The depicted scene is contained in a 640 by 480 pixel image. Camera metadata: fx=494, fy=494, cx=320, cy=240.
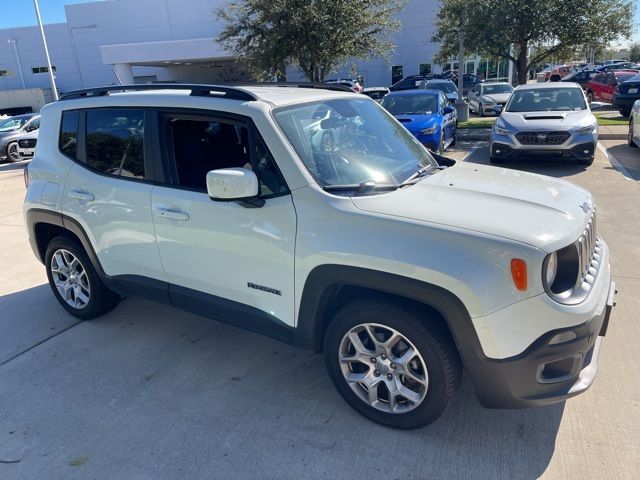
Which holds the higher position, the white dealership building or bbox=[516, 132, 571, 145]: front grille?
the white dealership building

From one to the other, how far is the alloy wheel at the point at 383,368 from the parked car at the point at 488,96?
60.9 ft

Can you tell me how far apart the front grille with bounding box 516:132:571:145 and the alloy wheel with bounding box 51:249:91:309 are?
7965 millimetres

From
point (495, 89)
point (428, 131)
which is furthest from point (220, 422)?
point (495, 89)

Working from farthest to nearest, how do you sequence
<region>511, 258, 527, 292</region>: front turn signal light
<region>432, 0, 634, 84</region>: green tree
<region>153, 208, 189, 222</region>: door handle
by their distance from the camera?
1. <region>432, 0, 634, 84</region>: green tree
2. <region>153, 208, 189, 222</region>: door handle
3. <region>511, 258, 527, 292</region>: front turn signal light

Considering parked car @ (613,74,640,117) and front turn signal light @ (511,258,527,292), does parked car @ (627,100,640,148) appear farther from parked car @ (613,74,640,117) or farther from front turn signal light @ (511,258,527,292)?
front turn signal light @ (511,258,527,292)

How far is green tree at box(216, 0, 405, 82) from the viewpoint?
1470 cm

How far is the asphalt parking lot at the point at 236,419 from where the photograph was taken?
258 cm

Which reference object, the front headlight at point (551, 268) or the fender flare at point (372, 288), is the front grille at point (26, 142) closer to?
the fender flare at point (372, 288)

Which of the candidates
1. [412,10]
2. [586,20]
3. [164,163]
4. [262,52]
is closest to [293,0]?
[262,52]

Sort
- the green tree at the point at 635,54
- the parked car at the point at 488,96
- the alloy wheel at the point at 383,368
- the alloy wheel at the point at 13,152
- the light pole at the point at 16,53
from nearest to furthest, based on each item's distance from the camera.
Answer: the alloy wheel at the point at 383,368
the alloy wheel at the point at 13,152
the parked car at the point at 488,96
the light pole at the point at 16,53
the green tree at the point at 635,54

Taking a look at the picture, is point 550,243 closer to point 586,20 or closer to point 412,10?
point 586,20

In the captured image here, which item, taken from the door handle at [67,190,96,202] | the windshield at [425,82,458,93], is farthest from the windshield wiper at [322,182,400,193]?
the windshield at [425,82,458,93]

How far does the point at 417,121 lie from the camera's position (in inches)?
401

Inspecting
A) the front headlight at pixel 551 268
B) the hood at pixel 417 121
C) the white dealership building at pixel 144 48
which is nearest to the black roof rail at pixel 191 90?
the front headlight at pixel 551 268
